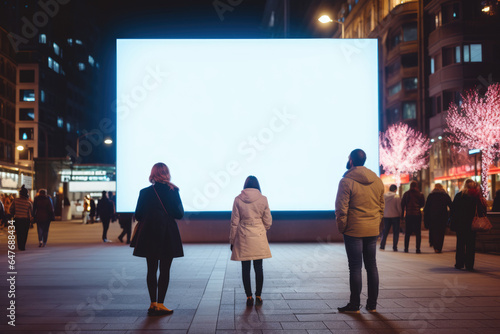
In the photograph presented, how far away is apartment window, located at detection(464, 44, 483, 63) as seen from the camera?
133 feet

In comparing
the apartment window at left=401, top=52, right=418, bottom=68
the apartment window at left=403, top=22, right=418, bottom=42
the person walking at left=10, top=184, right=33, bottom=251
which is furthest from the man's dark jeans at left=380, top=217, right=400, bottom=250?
the apartment window at left=403, top=22, right=418, bottom=42

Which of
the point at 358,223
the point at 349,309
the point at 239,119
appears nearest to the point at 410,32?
the point at 239,119

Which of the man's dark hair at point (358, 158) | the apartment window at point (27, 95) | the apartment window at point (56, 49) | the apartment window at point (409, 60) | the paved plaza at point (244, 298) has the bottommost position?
the paved plaza at point (244, 298)

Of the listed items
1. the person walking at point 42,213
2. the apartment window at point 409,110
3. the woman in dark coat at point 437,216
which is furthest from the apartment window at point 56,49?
the woman in dark coat at point 437,216

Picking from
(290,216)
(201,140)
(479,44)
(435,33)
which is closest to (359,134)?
(290,216)

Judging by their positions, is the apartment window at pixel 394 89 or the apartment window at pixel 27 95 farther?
the apartment window at pixel 27 95

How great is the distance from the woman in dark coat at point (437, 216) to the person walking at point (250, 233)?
27.9ft

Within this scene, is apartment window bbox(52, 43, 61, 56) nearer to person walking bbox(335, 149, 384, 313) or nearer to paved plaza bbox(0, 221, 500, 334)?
paved plaza bbox(0, 221, 500, 334)

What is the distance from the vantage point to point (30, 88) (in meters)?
82.2

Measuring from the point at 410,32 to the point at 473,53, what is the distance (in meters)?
10.6

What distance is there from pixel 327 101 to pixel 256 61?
8.21ft

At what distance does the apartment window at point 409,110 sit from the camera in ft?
166

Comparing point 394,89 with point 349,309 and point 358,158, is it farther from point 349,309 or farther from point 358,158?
point 349,309

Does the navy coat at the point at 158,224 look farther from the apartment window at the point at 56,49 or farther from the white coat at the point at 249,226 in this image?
the apartment window at the point at 56,49
